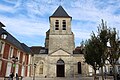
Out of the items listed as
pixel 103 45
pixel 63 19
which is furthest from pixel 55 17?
pixel 103 45

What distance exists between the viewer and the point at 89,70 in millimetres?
34719

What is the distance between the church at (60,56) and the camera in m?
33.4

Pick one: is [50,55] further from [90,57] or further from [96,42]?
[96,42]

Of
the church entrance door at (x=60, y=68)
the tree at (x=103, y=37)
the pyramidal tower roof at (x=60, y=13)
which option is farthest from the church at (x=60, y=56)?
the tree at (x=103, y=37)

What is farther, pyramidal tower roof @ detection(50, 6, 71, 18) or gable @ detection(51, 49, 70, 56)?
pyramidal tower roof @ detection(50, 6, 71, 18)

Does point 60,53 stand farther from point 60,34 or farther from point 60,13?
point 60,13

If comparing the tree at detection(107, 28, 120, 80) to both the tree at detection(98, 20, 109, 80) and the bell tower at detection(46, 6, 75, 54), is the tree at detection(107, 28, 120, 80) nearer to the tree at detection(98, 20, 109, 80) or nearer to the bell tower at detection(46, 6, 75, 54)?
the tree at detection(98, 20, 109, 80)

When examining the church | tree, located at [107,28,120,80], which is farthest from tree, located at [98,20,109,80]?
the church

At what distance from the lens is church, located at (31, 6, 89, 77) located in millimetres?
33375

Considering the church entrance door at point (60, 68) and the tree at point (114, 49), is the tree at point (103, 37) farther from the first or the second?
the church entrance door at point (60, 68)

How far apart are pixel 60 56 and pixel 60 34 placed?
5123 millimetres

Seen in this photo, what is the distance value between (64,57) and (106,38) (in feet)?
57.5

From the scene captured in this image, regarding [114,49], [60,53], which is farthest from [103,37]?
[60,53]

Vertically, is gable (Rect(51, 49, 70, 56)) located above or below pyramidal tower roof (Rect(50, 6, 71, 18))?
below
